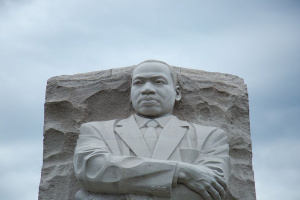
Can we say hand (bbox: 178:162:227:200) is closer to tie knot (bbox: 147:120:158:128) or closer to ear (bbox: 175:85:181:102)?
tie knot (bbox: 147:120:158:128)

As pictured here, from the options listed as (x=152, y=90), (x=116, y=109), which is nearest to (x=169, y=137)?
(x=152, y=90)

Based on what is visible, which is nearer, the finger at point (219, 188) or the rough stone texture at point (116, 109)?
the finger at point (219, 188)

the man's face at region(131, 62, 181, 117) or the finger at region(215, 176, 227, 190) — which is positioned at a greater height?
the man's face at region(131, 62, 181, 117)

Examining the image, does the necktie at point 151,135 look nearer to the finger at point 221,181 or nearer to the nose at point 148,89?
the nose at point 148,89

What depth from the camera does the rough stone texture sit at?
9883 mm

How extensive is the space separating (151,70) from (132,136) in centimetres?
102

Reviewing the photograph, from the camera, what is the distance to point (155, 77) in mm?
9492

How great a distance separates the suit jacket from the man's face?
21cm

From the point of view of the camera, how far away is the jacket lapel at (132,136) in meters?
8.77

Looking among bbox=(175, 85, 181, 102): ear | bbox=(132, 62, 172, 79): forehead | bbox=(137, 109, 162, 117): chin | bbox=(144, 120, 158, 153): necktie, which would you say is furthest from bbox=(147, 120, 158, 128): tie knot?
bbox=(175, 85, 181, 102): ear

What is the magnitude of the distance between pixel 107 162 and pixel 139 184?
1.56 feet

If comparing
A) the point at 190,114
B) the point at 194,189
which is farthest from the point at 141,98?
the point at 194,189

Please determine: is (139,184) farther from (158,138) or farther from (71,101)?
(71,101)

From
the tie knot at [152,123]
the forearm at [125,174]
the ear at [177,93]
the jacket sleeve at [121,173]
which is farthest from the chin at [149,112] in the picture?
the forearm at [125,174]
